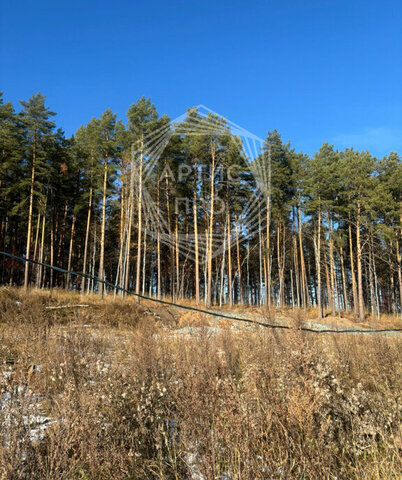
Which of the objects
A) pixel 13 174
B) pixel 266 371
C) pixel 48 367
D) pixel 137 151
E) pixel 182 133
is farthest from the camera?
pixel 13 174

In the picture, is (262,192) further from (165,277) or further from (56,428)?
(56,428)

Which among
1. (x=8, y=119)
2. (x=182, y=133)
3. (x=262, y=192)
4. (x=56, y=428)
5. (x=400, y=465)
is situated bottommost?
(x=400, y=465)

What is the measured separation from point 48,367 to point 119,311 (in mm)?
8504

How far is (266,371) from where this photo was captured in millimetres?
2887

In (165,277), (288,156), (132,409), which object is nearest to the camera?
(132,409)

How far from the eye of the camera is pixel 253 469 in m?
1.83

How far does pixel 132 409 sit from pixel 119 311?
1004 centimetres

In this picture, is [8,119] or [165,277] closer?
[8,119]

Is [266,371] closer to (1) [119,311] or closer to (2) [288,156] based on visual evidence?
(1) [119,311]

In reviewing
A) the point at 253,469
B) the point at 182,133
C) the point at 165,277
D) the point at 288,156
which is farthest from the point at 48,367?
the point at 165,277

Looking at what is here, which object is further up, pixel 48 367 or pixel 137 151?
pixel 137 151

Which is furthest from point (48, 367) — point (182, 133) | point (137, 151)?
point (182, 133)

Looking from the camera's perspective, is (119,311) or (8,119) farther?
(8,119)

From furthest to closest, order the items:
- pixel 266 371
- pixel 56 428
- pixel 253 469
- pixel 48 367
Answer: pixel 48 367 < pixel 266 371 < pixel 56 428 < pixel 253 469
